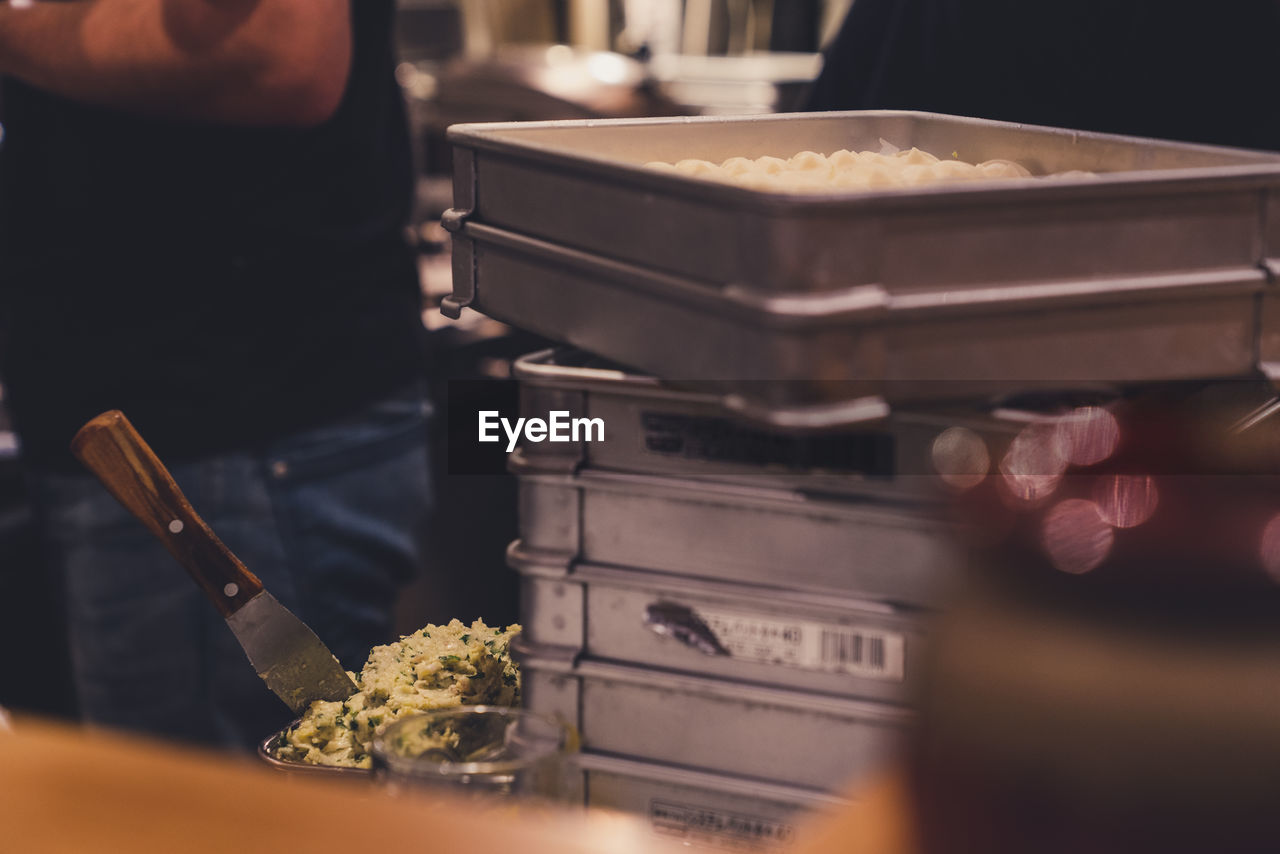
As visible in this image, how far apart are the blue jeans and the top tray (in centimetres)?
84

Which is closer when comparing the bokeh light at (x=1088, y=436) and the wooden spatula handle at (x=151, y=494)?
the bokeh light at (x=1088, y=436)

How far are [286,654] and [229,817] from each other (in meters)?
0.43

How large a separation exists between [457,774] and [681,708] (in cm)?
15

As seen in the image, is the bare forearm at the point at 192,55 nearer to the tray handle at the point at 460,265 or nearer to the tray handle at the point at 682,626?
the tray handle at the point at 460,265

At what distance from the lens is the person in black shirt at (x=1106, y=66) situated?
55.9 inches

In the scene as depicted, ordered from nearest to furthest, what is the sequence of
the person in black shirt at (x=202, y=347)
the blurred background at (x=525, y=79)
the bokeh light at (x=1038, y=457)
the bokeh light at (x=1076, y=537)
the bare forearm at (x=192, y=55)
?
the bokeh light at (x=1076, y=537), the bokeh light at (x=1038, y=457), the bare forearm at (x=192, y=55), the person in black shirt at (x=202, y=347), the blurred background at (x=525, y=79)

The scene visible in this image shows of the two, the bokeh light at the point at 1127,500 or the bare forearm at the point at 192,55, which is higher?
the bare forearm at the point at 192,55

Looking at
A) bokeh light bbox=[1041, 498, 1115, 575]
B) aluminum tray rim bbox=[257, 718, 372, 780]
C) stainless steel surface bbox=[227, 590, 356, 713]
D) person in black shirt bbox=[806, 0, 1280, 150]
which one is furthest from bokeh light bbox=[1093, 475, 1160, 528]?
person in black shirt bbox=[806, 0, 1280, 150]

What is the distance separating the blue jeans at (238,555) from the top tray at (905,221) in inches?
33.3

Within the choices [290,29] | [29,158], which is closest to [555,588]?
[290,29]

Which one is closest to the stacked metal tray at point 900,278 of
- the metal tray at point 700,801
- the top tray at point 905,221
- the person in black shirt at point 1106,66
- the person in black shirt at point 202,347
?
the top tray at point 905,221

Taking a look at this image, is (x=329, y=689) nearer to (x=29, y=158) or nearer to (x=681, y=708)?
(x=681, y=708)

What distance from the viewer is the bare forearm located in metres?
1.42

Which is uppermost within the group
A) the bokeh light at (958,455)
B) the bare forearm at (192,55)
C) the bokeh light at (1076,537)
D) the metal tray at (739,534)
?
the bare forearm at (192,55)
